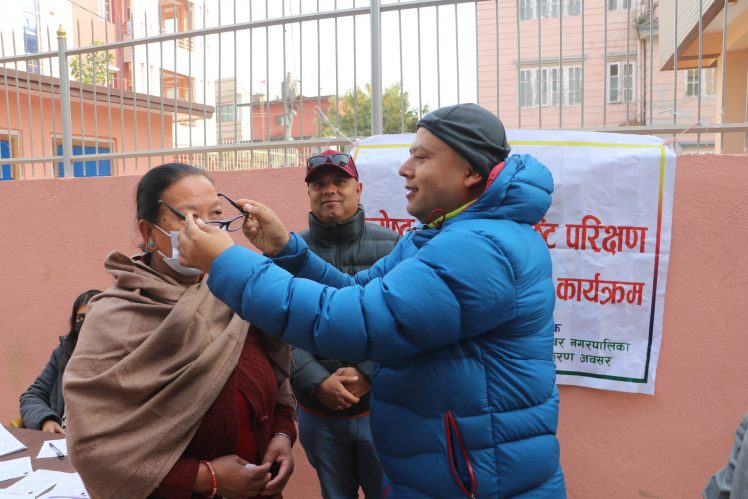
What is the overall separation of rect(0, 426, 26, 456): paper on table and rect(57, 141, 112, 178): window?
237 cm

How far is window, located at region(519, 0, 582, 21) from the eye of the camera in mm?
3041

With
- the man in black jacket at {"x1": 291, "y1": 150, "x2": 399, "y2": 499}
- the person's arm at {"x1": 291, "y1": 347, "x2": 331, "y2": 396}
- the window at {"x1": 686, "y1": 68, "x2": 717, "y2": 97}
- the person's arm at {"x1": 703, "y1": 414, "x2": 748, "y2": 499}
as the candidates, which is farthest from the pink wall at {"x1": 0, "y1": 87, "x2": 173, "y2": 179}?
the person's arm at {"x1": 703, "y1": 414, "x2": 748, "y2": 499}

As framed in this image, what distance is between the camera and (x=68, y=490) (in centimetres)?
194

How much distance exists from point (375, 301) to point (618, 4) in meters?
2.34

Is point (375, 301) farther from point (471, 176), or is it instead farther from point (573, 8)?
point (573, 8)

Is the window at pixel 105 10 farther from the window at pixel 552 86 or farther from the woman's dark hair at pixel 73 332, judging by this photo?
the window at pixel 552 86

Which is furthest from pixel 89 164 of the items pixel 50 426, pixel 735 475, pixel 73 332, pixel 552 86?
pixel 735 475

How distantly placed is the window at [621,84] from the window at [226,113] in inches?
86.3

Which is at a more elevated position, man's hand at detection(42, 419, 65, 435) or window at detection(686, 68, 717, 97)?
window at detection(686, 68, 717, 97)

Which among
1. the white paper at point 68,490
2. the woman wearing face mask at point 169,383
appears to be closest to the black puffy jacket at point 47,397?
the white paper at point 68,490

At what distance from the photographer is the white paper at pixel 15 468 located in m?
2.06

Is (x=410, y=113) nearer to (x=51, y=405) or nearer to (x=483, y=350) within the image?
(x=483, y=350)

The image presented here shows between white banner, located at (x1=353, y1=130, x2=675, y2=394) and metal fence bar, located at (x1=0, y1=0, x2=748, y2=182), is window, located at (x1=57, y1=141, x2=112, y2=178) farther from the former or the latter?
white banner, located at (x1=353, y1=130, x2=675, y2=394)

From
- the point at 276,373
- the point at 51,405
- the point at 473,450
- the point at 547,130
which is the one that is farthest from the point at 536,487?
the point at 51,405
